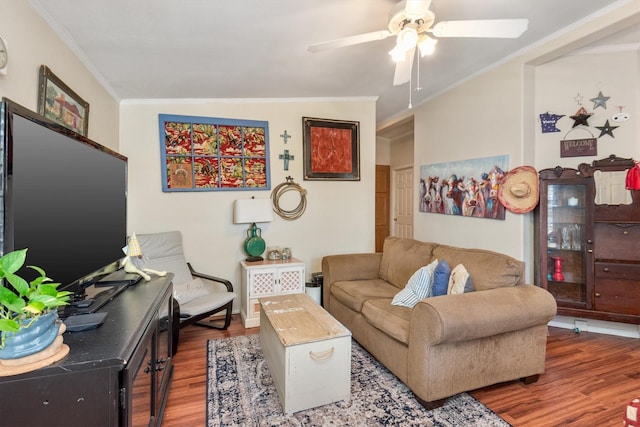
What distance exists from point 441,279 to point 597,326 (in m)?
2.02

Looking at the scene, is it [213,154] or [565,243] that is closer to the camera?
[565,243]

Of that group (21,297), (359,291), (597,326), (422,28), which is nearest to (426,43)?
(422,28)

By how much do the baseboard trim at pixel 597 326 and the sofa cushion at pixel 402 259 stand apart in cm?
158

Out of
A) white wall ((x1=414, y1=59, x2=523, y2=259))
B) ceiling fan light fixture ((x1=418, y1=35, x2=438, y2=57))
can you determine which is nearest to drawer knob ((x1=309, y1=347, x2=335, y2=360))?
ceiling fan light fixture ((x1=418, y1=35, x2=438, y2=57))

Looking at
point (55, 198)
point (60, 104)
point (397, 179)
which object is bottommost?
point (55, 198)

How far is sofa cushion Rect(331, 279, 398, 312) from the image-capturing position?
8.45ft

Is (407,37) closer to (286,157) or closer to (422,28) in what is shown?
(422,28)

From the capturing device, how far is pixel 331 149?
3.81 metres

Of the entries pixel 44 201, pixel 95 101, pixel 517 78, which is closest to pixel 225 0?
pixel 44 201

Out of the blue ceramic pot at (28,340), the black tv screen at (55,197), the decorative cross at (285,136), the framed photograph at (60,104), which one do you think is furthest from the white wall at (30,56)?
the decorative cross at (285,136)

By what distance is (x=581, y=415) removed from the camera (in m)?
1.76

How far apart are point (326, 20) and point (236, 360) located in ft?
8.35

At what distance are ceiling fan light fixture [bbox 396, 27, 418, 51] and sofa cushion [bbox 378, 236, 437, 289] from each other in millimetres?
1667

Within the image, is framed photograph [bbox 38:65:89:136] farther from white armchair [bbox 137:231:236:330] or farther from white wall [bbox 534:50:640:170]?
white wall [bbox 534:50:640:170]
